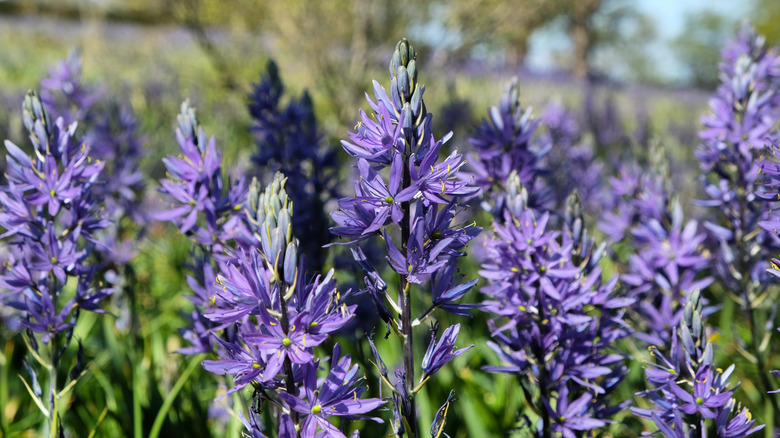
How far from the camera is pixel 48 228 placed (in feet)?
6.96

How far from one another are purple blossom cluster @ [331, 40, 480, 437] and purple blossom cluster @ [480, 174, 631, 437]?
43 centimetres

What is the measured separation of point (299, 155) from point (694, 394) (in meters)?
2.30

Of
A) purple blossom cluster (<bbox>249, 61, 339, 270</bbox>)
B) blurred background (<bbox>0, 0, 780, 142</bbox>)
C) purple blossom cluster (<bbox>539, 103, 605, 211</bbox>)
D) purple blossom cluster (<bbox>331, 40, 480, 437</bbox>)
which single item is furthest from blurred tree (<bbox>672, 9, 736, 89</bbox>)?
purple blossom cluster (<bbox>331, 40, 480, 437</bbox>)

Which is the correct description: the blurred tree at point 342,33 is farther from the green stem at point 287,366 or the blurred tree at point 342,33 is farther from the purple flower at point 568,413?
the green stem at point 287,366

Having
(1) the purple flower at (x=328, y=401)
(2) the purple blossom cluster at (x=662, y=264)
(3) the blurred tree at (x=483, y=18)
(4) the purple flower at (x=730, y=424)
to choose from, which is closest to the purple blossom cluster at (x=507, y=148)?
(2) the purple blossom cluster at (x=662, y=264)

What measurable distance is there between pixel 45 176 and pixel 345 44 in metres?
8.15

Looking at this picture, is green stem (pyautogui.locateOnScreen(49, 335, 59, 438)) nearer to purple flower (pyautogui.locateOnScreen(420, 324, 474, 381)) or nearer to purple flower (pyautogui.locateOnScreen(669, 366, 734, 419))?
purple flower (pyautogui.locateOnScreen(420, 324, 474, 381))

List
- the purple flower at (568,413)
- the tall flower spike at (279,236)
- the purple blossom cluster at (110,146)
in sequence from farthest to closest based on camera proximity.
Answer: the purple blossom cluster at (110,146), the purple flower at (568,413), the tall flower spike at (279,236)

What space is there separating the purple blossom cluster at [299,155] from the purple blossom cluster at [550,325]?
45.9 inches

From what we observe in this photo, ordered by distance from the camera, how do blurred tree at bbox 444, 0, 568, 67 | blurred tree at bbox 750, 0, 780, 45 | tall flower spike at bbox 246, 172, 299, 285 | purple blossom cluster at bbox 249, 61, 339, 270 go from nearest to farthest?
tall flower spike at bbox 246, 172, 299, 285 → purple blossom cluster at bbox 249, 61, 339, 270 → blurred tree at bbox 444, 0, 568, 67 → blurred tree at bbox 750, 0, 780, 45

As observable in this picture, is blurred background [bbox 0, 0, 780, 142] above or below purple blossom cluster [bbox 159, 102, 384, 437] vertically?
above

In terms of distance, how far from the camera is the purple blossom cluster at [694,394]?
177cm

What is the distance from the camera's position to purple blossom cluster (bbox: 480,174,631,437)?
6.91ft

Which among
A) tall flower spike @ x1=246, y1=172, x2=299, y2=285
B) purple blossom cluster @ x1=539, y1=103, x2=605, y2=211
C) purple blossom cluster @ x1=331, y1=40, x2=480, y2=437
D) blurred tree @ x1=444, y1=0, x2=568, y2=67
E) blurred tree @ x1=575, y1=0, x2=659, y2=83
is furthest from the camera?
blurred tree @ x1=575, y1=0, x2=659, y2=83
